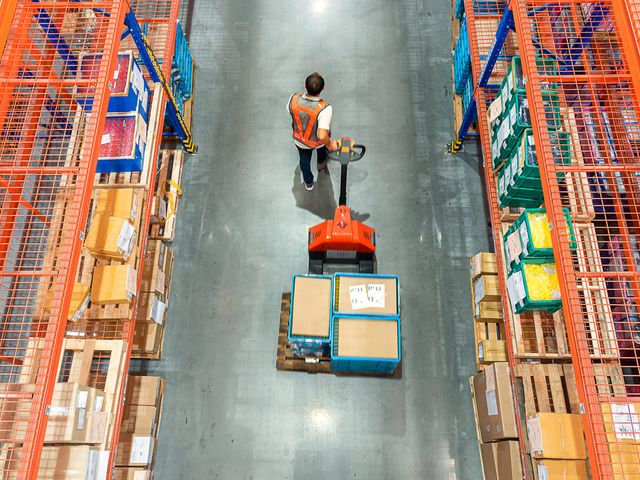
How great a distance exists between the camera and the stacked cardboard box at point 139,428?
5.30 metres

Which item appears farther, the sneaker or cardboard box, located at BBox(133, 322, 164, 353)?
the sneaker

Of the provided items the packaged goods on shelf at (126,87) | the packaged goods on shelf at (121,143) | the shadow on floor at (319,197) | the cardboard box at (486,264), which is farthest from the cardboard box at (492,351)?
the packaged goods on shelf at (126,87)

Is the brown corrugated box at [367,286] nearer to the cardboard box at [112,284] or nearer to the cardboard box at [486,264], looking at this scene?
the cardboard box at [486,264]

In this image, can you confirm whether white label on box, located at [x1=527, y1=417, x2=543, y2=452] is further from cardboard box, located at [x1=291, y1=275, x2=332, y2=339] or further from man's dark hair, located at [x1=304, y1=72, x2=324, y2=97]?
man's dark hair, located at [x1=304, y1=72, x2=324, y2=97]

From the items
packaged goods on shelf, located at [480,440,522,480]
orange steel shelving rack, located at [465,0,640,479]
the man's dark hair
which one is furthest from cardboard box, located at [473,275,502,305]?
the man's dark hair

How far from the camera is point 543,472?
4.36 m

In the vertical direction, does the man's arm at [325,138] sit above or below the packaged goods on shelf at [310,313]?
above

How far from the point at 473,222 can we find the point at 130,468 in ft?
19.0

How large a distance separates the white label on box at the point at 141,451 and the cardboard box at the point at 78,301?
1676mm

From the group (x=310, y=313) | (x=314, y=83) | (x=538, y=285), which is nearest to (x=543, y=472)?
(x=538, y=285)

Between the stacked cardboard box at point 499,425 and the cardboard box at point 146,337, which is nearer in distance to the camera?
the stacked cardboard box at point 499,425

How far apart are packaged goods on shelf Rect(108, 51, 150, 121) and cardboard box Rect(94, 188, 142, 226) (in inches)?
40.4

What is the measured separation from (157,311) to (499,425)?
4.48 meters

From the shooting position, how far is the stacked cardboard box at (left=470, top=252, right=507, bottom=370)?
19.1ft
